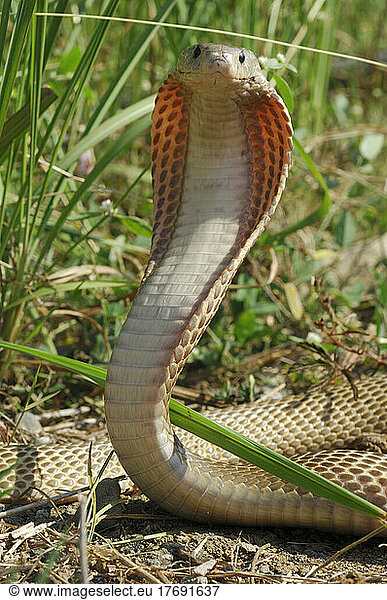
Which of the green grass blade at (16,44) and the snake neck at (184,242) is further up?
the green grass blade at (16,44)

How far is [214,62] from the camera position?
5.93ft

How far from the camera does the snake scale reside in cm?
181

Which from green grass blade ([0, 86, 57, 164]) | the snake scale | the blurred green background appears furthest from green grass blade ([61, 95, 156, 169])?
the snake scale

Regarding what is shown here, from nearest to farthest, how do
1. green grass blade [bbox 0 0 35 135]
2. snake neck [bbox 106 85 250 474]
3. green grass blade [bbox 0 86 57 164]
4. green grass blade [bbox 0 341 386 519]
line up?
green grass blade [bbox 0 341 386 519] < snake neck [bbox 106 85 250 474] < green grass blade [bbox 0 0 35 135] < green grass blade [bbox 0 86 57 164]

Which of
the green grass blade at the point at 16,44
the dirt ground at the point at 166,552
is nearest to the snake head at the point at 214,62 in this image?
the green grass blade at the point at 16,44

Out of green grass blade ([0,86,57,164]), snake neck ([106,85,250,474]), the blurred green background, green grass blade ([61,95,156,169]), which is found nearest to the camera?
snake neck ([106,85,250,474])

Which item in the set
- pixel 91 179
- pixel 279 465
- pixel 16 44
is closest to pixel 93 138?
pixel 91 179

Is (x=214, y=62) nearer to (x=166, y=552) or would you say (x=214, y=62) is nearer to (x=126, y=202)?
(x=166, y=552)

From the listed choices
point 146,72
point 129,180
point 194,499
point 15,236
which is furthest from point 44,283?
point 146,72

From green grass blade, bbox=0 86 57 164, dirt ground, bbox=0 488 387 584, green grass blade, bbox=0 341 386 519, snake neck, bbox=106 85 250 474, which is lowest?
dirt ground, bbox=0 488 387 584

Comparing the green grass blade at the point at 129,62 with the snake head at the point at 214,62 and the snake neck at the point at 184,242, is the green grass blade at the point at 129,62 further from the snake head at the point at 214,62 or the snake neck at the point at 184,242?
the snake head at the point at 214,62

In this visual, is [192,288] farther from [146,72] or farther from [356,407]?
[146,72]

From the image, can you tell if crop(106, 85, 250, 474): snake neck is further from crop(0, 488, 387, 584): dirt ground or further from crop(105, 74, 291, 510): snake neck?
crop(0, 488, 387, 584): dirt ground

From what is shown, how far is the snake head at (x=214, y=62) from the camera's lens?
5.93 ft
